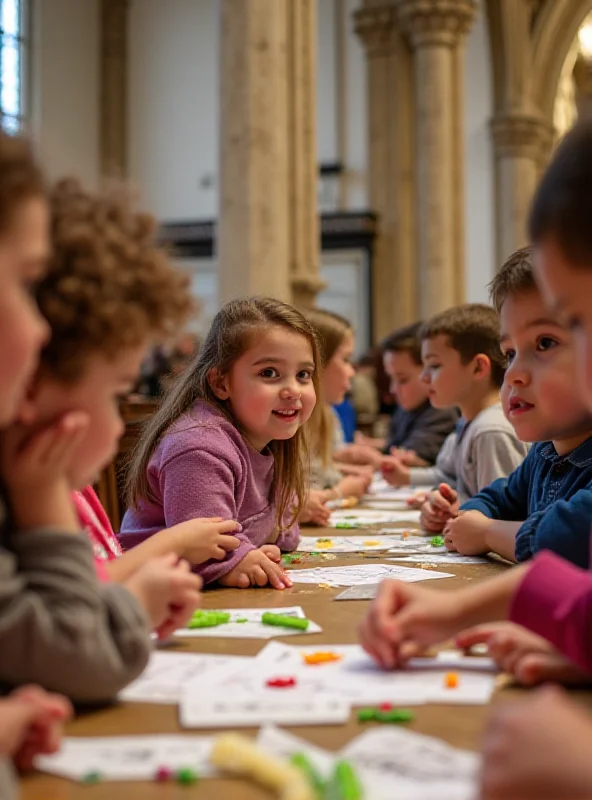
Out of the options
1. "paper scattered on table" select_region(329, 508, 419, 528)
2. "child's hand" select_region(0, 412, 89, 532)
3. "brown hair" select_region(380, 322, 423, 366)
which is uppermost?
"brown hair" select_region(380, 322, 423, 366)

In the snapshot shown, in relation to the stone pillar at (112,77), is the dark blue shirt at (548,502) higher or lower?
lower

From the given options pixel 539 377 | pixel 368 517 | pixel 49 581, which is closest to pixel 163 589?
pixel 49 581

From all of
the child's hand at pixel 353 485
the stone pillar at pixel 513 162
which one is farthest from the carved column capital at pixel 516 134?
the child's hand at pixel 353 485

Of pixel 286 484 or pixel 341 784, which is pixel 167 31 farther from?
pixel 341 784

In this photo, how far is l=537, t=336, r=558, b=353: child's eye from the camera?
7.39 feet

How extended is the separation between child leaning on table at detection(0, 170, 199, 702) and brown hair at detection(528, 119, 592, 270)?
0.56 metres

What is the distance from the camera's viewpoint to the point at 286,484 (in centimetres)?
280

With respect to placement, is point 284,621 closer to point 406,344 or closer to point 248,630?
point 248,630

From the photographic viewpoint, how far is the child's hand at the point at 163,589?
1.48 meters

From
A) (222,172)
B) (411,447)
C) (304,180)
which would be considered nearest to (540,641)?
(411,447)

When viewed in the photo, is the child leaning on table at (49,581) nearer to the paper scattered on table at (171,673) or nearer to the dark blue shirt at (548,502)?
the paper scattered on table at (171,673)

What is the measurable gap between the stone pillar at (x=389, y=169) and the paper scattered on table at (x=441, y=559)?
38.7 ft

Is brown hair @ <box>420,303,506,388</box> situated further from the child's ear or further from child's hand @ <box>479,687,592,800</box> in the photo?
child's hand @ <box>479,687,592,800</box>

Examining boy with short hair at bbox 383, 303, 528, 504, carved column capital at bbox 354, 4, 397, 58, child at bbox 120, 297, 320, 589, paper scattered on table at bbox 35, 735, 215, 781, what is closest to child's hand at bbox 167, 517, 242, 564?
child at bbox 120, 297, 320, 589
